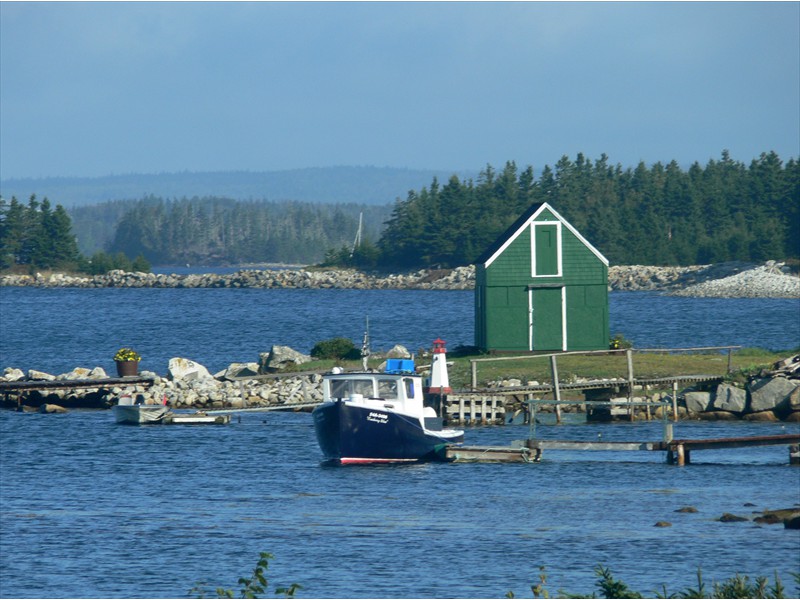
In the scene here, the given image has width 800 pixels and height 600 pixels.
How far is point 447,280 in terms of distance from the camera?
155375mm

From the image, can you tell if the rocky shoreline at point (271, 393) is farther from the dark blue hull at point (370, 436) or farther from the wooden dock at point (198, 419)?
the dark blue hull at point (370, 436)

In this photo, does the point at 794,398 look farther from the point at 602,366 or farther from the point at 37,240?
the point at 37,240

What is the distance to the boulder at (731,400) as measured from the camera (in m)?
41.3

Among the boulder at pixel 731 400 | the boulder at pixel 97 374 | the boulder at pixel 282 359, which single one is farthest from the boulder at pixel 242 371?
the boulder at pixel 731 400

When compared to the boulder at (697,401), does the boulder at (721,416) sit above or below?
below

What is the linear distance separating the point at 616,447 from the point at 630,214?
126572 mm

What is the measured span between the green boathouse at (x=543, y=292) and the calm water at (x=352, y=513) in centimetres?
870

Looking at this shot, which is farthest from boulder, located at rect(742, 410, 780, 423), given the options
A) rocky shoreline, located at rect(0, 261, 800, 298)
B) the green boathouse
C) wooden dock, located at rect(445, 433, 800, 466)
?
rocky shoreline, located at rect(0, 261, 800, 298)

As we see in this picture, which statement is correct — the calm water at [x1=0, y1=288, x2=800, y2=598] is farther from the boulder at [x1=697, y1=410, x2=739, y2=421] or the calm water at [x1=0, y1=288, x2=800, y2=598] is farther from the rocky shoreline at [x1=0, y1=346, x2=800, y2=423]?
the boulder at [x1=697, y1=410, x2=739, y2=421]

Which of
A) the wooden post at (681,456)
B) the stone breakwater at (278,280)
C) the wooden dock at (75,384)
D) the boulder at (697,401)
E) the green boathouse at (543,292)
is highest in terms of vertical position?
the stone breakwater at (278,280)

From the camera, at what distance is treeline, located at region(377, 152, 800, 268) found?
149 metres

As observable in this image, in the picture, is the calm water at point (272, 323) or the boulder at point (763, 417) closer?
the boulder at point (763, 417)

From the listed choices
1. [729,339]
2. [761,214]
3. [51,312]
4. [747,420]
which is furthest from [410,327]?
[761,214]

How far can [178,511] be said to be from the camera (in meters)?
29.8
